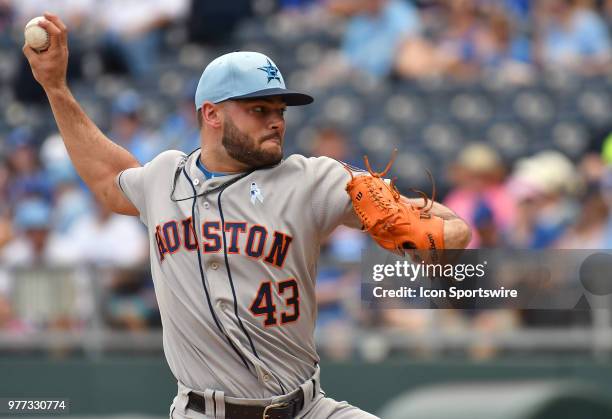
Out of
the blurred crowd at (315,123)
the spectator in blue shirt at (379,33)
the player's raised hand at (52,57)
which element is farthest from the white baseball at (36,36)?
the spectator in blue shirt at (379,33)

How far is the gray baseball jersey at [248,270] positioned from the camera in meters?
3.63

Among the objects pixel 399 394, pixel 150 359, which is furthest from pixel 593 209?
pixel 150 359

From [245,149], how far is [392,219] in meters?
0.54

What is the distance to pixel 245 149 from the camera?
145 inches

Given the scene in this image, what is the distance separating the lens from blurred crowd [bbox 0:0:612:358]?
706 cm

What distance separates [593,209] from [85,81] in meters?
6.51

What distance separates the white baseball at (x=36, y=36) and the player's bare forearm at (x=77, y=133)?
0.7 inches

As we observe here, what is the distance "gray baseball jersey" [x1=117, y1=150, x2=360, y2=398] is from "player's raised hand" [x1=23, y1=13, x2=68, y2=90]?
26.0 inches

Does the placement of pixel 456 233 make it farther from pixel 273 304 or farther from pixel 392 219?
pixel 273 304

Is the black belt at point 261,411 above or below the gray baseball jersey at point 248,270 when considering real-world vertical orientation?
below

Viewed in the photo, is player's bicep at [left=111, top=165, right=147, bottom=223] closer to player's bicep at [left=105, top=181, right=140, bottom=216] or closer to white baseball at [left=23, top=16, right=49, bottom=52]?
player's bicep at [left=105, top=181, right=140, bottom=216]

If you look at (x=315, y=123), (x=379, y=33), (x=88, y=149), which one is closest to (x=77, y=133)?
(x=88, y=149)

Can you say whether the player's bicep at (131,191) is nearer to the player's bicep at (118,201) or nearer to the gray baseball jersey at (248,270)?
the player's bicep at (118,201)

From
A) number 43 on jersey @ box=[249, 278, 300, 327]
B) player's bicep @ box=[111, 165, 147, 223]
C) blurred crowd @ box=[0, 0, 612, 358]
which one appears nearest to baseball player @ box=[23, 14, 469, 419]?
number 43 on jersey @ box=[249, 278, 300, 327]
